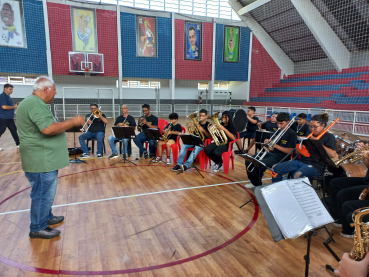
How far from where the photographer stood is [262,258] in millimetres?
2527

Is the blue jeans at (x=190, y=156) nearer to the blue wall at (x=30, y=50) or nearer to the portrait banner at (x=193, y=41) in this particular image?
the blue wall at (x=30, y=50)

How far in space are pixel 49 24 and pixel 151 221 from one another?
1681cm

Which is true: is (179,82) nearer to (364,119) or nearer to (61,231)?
(364,119)

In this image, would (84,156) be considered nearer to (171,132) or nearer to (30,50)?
Answer: (171,132)

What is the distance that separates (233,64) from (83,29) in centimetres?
1164

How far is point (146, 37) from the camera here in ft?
57.3

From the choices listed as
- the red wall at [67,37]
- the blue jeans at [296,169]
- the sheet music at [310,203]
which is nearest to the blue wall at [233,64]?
the red wall at [67,37]

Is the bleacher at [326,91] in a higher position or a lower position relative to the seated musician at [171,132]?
higher

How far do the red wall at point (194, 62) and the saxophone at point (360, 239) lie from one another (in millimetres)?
17928

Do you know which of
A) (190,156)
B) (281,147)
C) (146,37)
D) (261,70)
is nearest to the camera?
(281,147)

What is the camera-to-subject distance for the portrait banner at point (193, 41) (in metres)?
18.4

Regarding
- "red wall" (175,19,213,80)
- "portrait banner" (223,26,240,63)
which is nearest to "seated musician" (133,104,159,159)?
"red wall" (175,19,213,80)

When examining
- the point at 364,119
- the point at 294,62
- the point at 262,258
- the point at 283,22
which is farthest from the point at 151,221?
the point at 294,62

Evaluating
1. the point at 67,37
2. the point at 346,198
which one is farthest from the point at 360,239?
the point at 67,37
